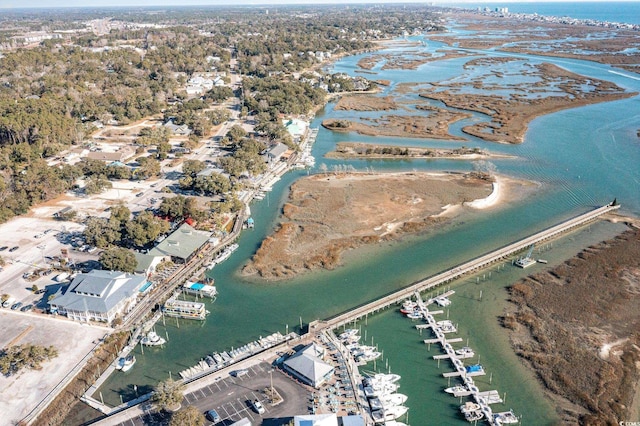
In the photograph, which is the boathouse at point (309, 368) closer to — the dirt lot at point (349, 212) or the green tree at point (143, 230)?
the dirt lot at point (349, 212)

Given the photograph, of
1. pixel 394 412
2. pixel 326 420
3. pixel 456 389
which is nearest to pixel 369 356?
pixel 394 412

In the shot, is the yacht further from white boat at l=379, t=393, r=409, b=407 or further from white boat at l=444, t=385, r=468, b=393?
white boat at l=379, t=393, r=409, b=407

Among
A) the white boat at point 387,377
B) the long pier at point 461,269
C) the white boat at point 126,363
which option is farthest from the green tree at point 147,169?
the white boat at point 387,377

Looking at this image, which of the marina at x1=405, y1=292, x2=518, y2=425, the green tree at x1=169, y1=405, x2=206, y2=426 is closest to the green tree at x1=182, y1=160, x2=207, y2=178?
the marina at x1=405, y1=292, x2=518, y2=425

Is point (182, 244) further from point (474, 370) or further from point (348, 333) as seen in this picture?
point (474, 370)

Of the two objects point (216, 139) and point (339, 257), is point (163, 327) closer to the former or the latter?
point (339, 257)

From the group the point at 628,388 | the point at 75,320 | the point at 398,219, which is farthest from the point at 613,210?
the point at 75,320
